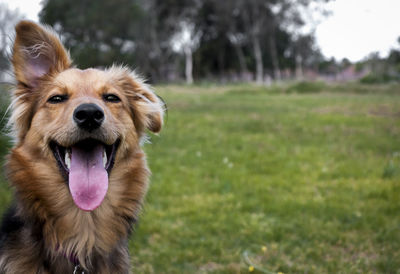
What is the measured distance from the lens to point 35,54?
312 cm

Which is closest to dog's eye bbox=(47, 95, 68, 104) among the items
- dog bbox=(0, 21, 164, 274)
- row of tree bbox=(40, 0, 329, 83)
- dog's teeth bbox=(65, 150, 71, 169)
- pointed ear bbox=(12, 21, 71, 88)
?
dog bbox=(0, 21, 164, 274)

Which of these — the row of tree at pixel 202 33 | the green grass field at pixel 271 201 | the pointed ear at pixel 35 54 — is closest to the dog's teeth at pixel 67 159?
the pointed ear at pixel 35 54

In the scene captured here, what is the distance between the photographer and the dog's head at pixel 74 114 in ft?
8.86

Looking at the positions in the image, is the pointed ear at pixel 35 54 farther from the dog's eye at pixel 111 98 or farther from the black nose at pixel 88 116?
the black nose at pixel 88 116

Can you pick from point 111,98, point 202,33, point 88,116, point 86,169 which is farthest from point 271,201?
point 202,33

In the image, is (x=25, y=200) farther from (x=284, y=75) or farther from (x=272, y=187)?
(x=284, y=75)

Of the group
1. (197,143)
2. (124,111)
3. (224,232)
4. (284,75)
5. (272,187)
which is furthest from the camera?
(284,75)

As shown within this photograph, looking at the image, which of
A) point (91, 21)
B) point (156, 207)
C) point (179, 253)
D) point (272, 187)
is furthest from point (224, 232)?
point (91, 21)

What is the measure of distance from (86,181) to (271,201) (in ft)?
12.0

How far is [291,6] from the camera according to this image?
43.5 meters

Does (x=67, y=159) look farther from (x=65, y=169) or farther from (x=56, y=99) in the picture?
(x=56, y=99)

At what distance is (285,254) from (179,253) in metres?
1.14

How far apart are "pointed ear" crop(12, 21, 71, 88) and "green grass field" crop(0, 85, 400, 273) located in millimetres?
1258

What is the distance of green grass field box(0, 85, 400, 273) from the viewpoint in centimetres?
433
